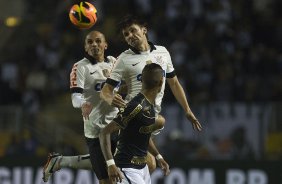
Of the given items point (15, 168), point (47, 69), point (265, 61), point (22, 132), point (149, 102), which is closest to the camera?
point (149, 102)

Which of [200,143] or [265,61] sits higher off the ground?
[265,61]

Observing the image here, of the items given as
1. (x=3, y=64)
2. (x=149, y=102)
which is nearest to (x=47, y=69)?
(x=3, y=64)

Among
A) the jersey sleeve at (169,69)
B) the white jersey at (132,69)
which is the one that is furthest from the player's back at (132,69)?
the jersey sleeve at (169,69)

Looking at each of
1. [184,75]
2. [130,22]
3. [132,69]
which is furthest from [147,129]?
[184,75]

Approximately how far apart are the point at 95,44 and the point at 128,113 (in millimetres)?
2152

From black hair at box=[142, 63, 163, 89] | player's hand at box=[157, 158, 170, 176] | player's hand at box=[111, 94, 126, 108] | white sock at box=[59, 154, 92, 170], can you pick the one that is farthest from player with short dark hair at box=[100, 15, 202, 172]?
white sock at box=[59, 154, 92, 170]

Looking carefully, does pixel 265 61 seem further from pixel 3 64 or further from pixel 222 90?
pixel 3 64

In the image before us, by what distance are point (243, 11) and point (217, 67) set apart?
2.13 m

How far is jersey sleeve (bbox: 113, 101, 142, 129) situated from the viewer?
9898mm

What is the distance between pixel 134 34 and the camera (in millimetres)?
10930

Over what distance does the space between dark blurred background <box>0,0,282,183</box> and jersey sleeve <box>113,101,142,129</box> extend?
6853 millimetres

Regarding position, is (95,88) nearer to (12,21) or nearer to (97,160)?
(97,160)

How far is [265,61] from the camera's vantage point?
19.6 meters

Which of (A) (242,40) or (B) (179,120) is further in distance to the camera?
→ (A) (242,40)
